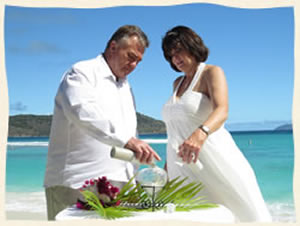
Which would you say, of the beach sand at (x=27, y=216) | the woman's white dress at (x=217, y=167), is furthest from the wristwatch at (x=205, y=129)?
the beach sand at (x=27, y=216)

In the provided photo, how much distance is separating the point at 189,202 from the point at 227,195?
0.51ft

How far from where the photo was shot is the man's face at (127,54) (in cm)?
127

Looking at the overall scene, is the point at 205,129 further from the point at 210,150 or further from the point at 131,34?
the point at 131,34

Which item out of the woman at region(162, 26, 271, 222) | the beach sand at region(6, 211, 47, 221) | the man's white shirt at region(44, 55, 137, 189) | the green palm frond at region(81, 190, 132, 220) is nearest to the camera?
the green palm frond at region(81, 190, 132, 220)

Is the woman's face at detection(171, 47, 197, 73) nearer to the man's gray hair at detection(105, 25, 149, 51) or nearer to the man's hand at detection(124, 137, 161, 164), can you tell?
the man's gray hair at detection(105, 25, 149, 51)

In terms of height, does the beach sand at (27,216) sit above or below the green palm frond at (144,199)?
below

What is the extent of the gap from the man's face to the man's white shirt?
39 millimetres

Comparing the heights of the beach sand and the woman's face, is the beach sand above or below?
below

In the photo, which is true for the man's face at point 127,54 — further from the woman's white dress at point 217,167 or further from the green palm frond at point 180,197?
the green palm frond at point 180,197

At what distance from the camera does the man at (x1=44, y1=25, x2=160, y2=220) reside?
42.1 inches

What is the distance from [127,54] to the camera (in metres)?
1.27

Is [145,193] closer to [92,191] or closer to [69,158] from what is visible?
[92,191]

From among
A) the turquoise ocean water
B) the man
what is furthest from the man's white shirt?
the turquoise ocean water

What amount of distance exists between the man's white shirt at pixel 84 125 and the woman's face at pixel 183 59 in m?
0.17
